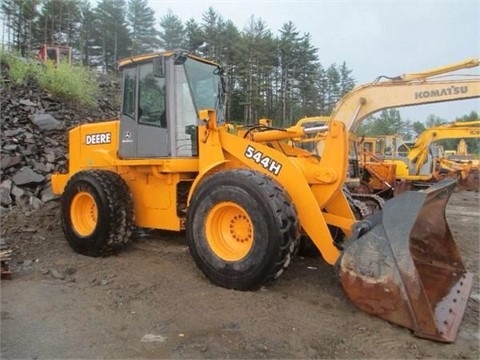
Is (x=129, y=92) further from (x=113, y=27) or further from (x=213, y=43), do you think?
(x=113, y=27)

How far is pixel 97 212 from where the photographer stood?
5664 millimetres

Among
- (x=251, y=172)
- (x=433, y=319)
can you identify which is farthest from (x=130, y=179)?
(x=433, y=319)

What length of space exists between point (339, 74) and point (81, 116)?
1797 inches

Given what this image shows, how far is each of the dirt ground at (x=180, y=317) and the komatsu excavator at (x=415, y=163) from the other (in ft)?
24.4

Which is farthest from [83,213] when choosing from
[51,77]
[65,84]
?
[51,77]

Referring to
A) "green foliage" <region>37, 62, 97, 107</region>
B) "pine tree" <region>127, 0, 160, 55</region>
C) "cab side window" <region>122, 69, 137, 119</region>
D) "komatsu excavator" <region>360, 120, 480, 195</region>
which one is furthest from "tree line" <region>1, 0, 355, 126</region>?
"cab side window" <region>122, 69, 137, 119</region>

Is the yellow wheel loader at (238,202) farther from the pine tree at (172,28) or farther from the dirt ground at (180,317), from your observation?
the pine tree at (172,28)

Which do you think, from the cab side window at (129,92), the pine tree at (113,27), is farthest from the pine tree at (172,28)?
the cab side window at (129,92)

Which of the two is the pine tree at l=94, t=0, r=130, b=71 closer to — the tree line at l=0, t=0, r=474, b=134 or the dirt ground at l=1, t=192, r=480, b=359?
the tree line at l=0, t=0, r=474, b=134

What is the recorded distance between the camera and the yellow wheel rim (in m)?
5.98

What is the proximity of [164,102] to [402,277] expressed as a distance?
335 cm

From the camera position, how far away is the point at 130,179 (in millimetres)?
5984

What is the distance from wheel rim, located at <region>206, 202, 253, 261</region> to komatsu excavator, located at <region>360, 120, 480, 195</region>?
26.9 ft

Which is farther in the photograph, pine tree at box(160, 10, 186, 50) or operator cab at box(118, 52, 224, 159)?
pine tree at box(160, 10, 186, 50)
